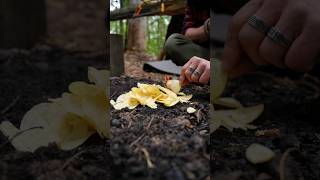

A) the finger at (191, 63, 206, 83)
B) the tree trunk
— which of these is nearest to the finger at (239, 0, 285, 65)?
the finger at (191, 63, 206, 83)

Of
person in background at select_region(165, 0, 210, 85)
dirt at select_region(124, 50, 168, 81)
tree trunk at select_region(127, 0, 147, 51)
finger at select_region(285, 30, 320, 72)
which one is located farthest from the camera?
tree trunk at select_region(127, 0, 147, 51)

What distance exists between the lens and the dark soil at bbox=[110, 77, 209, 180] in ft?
1.34

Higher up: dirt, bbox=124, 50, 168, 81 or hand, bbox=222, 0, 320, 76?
hand, bbox=222, 0, 320, 76

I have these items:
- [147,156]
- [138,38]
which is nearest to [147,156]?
[147,156]

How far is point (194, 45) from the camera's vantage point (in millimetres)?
717

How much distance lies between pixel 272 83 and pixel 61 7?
336mm

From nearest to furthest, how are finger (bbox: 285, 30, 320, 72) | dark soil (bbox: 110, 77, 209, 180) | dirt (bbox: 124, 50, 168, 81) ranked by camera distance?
1. dark soil (bbox: 110, 77, 209, 180)
2. finger (bbox: 285, 30, 320, 72)
3. dirt (bbox: 124, 50, 168, 81)

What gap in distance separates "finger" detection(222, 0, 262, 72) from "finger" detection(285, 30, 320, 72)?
65 millimetres

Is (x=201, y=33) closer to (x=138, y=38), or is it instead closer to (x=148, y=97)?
(x=148, y=97)

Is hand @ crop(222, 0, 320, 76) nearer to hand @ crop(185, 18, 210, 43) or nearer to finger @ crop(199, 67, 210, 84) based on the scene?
finger @ crop(199, 67, 210, 84)

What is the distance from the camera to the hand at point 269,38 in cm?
50

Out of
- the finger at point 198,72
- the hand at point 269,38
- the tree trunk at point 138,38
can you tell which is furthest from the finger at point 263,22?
the tree trunk at point 138,38

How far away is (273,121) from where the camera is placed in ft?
2.04

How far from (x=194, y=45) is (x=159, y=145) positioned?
32 centimetres
